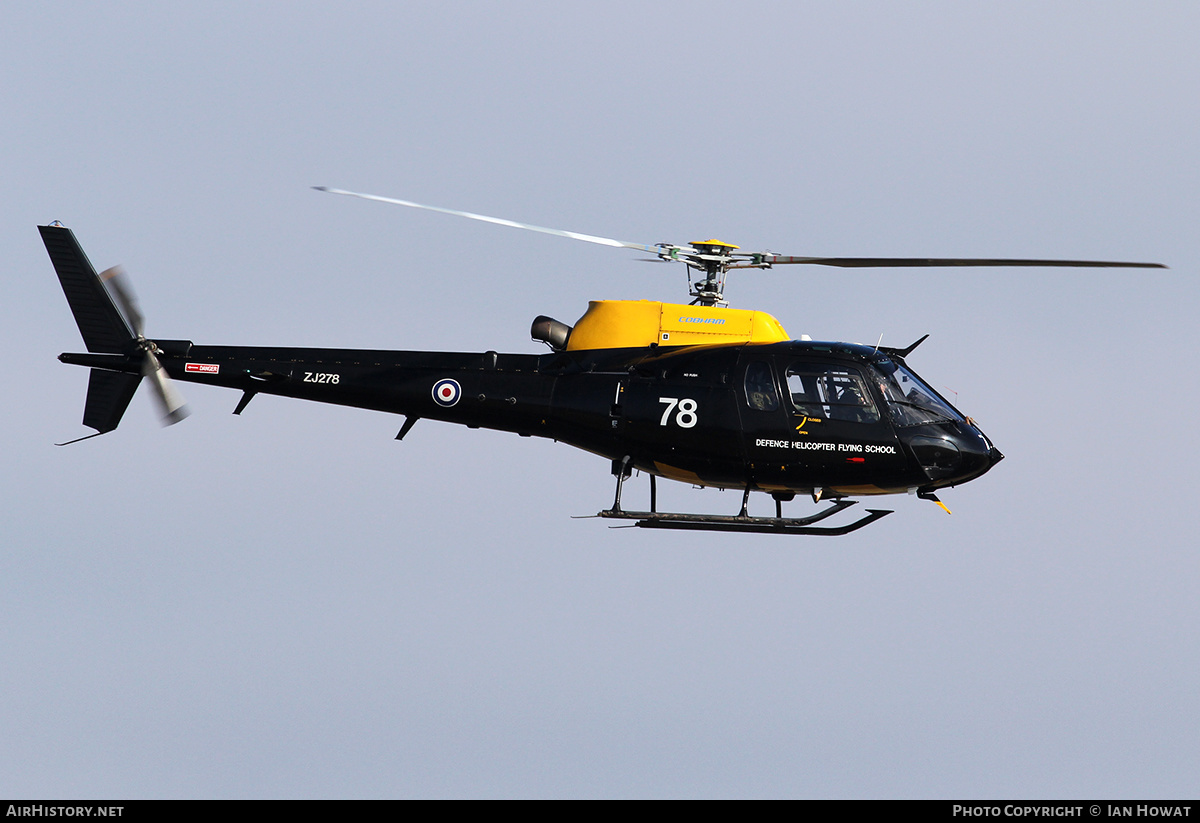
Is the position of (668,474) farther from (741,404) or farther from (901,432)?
(901,432)

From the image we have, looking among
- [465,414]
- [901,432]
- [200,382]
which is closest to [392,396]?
Result: [465,414]

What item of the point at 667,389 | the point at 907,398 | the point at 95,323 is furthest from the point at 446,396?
the point at 907,398

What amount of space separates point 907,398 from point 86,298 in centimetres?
1325

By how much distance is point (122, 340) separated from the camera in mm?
26594

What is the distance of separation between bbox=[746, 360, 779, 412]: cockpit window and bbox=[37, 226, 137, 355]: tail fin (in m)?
9.86

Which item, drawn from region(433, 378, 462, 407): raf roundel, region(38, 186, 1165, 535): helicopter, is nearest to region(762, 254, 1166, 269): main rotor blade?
region(38, 186, 1165, 535): helicopter

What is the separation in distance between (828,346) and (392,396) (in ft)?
22.8

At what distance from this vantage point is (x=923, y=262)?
24875 mm

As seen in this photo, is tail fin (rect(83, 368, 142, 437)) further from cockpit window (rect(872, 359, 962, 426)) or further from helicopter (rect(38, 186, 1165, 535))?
cockpit window (rect(872, 359, 962, 426))

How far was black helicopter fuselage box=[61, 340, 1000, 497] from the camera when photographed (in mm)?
25438

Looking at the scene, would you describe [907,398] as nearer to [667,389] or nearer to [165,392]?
Answer: [667,389]

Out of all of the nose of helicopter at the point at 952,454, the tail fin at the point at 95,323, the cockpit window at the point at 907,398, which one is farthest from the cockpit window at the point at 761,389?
the tail fin at the point at 95,323
